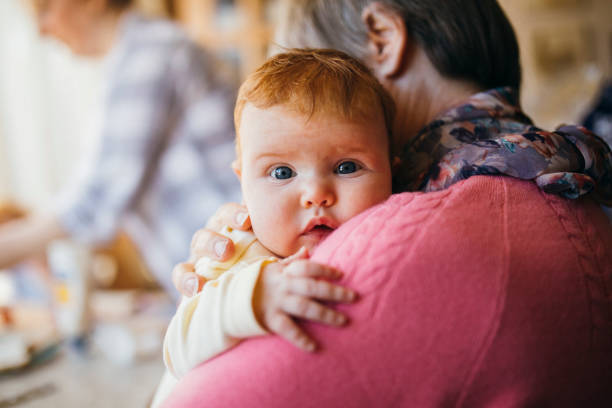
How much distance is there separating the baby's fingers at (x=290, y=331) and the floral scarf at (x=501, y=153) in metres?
0.29

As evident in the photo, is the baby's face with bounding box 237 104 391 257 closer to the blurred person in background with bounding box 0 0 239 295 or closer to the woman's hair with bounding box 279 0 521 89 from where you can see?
the woman's hair with bounding box 279 0 521 89

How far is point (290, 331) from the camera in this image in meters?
0.49

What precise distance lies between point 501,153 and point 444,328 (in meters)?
0.25

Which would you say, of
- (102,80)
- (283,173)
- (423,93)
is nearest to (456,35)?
(423,93)

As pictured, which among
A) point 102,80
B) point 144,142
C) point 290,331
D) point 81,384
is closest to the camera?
point 290,331

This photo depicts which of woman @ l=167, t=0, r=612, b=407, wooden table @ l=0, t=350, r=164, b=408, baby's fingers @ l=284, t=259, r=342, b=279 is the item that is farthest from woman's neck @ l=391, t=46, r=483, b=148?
wooden table @ l=0, t=350, r=164, b=408

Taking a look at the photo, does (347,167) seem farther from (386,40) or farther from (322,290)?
(386,40)

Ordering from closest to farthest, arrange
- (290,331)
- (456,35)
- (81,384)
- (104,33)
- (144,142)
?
(290,331)
(456,35)
(81,384)
(144,142)
(104,33)

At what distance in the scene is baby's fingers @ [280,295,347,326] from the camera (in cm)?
50

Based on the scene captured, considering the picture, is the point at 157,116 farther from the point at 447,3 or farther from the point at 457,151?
the point at 457,151

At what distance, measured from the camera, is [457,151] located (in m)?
0.68

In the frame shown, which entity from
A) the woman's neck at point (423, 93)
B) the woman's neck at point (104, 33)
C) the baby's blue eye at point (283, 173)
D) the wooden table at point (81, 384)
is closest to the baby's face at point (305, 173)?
the baby's blue eye at point (283, 173)

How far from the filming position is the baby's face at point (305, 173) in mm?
636

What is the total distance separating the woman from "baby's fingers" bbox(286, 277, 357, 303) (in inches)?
0.5
